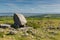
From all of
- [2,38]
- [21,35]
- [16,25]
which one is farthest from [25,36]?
[16,25]

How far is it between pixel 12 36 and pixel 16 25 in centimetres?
945

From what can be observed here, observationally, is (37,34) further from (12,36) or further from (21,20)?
(21,20)

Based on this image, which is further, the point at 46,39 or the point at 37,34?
the point at 37,34

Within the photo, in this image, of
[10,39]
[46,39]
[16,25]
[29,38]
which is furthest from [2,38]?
[16,25]

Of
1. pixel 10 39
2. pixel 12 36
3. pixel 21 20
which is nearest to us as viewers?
pixel 10 39

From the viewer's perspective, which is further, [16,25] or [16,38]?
[16,25]

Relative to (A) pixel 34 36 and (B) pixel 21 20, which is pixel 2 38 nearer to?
(A) pixel 34 36

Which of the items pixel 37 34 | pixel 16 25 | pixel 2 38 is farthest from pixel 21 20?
pixel 2 38

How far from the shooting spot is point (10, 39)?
2512cm

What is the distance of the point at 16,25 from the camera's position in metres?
36.2

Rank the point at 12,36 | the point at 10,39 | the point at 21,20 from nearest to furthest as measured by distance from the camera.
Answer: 1. the point at 10,39
2. the point at 12,36
3. the point at 21,20

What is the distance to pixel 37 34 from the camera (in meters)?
27.9

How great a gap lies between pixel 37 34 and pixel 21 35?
1850 mm

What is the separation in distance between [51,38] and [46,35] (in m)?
1.32
